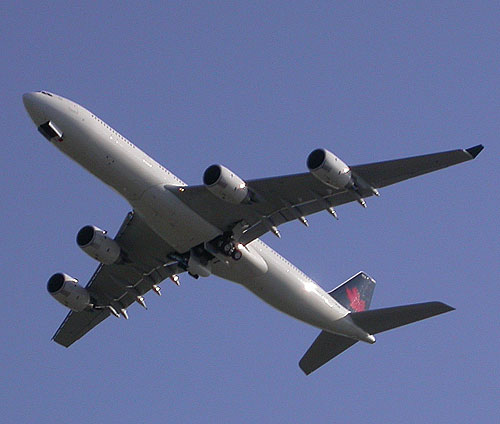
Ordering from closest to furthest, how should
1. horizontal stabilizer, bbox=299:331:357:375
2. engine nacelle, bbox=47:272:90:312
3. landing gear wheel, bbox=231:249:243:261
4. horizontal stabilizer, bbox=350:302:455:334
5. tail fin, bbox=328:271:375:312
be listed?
landing gear wheel, bbox=231:249:243:261 < horizontal stabilizer, bbox=350:302:455:334 < engine nacelle, bbox=47:272:90:312 < horizontal stabilizer, bbox=299:331:357:375 < tail fin, bbox=328:271:375:312

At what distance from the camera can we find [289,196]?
142 ft

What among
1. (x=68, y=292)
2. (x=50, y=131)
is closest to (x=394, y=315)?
(x=68, y=292)

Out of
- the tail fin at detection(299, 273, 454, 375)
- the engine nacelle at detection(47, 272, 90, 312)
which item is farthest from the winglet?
the engine nacelle at detection(47, 272, 90, 312)

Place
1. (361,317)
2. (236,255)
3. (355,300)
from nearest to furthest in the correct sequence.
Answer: (236,255) → (361,317) → (355,300)

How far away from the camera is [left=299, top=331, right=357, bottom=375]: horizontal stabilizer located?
50.9 metres

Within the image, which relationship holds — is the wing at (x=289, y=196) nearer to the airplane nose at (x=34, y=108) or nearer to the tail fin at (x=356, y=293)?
the airplane nose at (x=34, y=108)

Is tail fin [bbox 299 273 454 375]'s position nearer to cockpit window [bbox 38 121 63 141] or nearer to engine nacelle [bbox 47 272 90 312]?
engine nacelle [bbox 47 272 90 312]

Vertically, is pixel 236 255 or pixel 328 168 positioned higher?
pixel 328 168

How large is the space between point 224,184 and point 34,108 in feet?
29.0

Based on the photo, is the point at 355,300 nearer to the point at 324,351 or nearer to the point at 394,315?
the point at 324,351

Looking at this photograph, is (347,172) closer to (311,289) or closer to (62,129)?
(311,289)

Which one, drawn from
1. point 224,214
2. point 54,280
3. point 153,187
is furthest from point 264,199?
point 54,280

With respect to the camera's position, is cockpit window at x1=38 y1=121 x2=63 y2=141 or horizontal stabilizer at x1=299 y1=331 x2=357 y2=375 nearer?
cockpit window at x1=38 y1=121 x2=63 y2=141

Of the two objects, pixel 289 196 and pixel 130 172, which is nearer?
pixel 130 172
